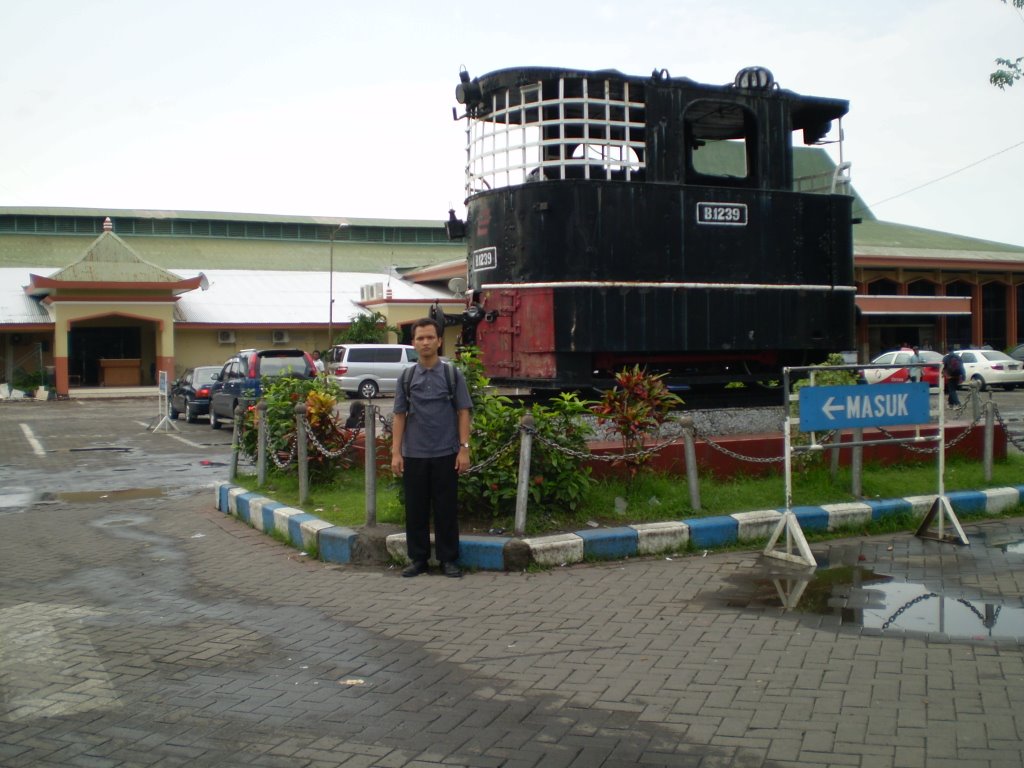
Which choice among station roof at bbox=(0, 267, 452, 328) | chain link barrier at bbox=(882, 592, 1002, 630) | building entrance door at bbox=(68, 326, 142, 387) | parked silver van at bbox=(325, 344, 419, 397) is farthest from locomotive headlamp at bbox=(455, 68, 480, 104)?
building entrance door at bbox=(68, 326, 142, 387)

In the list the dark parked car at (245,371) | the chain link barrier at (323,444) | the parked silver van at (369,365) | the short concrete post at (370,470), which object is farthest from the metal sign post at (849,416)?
the parked silver van at (369,365)

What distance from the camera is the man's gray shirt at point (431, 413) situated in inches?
315

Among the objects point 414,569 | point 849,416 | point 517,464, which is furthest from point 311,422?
point 849,416

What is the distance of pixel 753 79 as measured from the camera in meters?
12.3

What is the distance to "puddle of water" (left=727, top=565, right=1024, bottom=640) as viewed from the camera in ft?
20.9

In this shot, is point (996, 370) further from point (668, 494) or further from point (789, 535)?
point (789, 535)

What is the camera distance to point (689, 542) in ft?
28.7

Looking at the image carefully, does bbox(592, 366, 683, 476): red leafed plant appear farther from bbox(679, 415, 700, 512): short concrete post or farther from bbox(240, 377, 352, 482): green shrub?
bbox(240, 377, 352, 482): green shrub

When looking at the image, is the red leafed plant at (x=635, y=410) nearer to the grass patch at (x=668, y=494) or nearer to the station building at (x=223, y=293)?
the grass patch at (x=668, y=494)

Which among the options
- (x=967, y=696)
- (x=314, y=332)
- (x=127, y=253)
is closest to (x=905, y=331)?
(x=314, y=332)

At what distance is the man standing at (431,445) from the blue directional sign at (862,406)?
2.80m

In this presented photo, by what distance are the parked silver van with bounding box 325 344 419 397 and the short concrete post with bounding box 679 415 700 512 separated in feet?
76.6

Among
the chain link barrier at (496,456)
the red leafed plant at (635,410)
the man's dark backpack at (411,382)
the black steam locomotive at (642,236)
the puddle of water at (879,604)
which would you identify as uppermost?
the black steam locomotive at (642,236)

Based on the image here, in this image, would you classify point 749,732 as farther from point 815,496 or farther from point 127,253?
point 127,253
